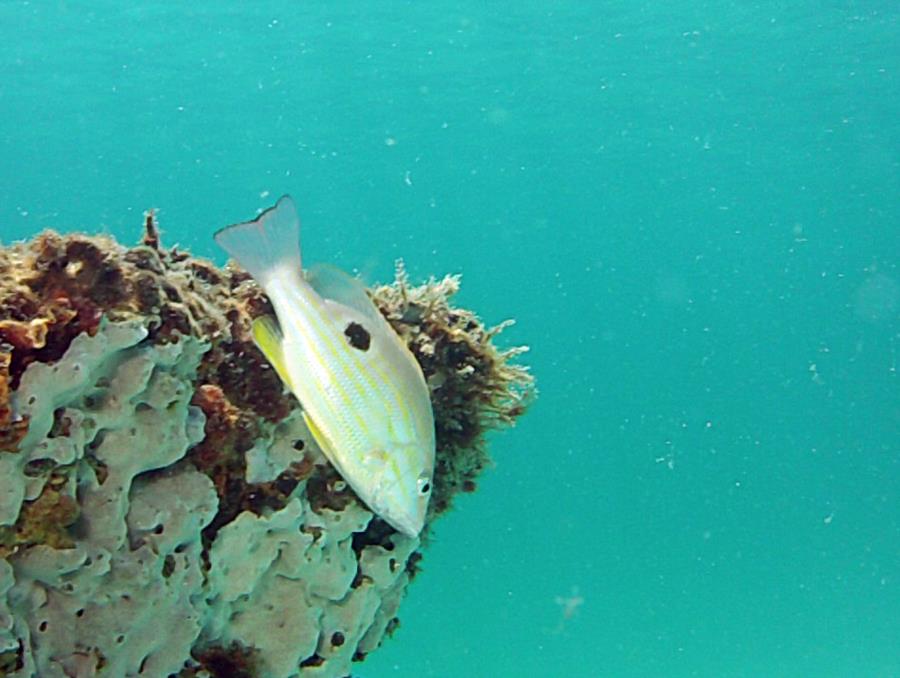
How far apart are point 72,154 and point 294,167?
13904mm

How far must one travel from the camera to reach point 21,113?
140ft

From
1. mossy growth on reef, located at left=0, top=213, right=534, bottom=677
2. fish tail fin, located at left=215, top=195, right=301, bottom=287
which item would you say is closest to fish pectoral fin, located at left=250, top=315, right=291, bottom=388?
fish tail fin, located at left=215, top=195, right=301, bottom=287

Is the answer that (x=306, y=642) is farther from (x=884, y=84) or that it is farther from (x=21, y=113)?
(x=21, y=113)

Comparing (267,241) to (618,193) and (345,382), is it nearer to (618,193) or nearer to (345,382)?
(345,382)

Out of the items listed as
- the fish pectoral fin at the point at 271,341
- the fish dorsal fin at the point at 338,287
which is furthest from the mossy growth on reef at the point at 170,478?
the fish dorsal fin at the point at 338,287

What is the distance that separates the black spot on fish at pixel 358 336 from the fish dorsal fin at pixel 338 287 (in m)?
0.05

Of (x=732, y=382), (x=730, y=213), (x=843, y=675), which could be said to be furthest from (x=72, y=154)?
(x=732, y=382)

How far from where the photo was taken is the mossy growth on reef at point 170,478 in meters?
2.59

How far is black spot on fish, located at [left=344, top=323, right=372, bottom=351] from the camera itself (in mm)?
2514

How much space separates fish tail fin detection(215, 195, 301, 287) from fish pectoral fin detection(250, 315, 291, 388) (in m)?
0.14

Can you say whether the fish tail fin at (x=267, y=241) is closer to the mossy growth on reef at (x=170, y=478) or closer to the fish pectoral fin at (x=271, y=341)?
the fish pectoral fin at (x=271, y=341)

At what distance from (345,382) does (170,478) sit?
91cm

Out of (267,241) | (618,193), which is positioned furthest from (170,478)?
(618,193)

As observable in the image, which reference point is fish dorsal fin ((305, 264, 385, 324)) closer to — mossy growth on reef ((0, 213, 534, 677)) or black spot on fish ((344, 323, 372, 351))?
black spot on fish ((344, 323, 372, 351))
